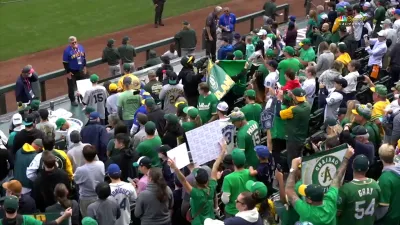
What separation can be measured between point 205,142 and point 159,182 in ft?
→ 4.38

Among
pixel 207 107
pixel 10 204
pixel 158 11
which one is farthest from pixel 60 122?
pixel 158 11

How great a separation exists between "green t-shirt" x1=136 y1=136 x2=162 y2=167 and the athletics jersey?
3.38 meters

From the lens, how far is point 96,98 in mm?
12922

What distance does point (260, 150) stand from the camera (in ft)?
28.7

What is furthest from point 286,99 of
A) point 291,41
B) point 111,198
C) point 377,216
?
point 291,41

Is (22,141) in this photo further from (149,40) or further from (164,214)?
(149,40)

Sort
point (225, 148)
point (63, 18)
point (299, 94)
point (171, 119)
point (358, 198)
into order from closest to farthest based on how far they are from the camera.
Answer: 1. point (358, 198)
2. point (225, 148)
3. point (171, 119)
4. point (299, 94)
5. point (63, 18)

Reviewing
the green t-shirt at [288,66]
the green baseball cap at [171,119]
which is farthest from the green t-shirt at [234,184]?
the green t-shirt at [288,66]

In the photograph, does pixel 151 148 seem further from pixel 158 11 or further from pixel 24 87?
pixel 158 11

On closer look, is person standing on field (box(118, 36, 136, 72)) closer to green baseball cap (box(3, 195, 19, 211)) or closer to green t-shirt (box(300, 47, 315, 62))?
green t-shirt (box(300, 47, 315, 62))

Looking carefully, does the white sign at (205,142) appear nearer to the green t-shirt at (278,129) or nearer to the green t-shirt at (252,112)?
the green t-shirt at (252,112)

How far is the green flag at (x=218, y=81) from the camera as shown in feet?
40.2

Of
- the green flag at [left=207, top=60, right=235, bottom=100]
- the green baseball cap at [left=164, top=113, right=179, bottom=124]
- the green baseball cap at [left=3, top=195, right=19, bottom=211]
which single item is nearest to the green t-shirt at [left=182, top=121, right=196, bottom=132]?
the green baseball cap at [left=164, top=113, right=179, bottom=124]

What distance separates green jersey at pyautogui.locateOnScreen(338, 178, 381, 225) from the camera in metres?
7.81
